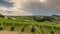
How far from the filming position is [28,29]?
25.8 m

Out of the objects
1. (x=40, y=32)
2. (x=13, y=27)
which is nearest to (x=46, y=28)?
(x=40, y=32)

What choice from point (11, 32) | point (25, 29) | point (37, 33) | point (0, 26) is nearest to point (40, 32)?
point (37, 33)

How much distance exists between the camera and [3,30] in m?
24.9

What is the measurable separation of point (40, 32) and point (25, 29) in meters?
2.36

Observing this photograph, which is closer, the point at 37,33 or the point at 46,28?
the point at 37,33

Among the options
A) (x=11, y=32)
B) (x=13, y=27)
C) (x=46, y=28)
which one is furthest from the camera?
(x=46, y=28)

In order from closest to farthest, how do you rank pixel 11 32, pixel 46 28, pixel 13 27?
pixel 11 32 → pixel 13 27 → pixel 46 28

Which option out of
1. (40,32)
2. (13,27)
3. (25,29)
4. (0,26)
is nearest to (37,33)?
(40,32)

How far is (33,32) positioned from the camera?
81.1ft

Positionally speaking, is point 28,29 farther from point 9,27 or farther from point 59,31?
point 59,31

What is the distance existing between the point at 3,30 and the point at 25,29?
10.5 feet

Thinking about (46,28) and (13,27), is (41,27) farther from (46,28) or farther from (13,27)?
(13,27)

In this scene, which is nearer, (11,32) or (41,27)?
(11,32)

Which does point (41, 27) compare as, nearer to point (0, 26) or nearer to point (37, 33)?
point (37, 33)
